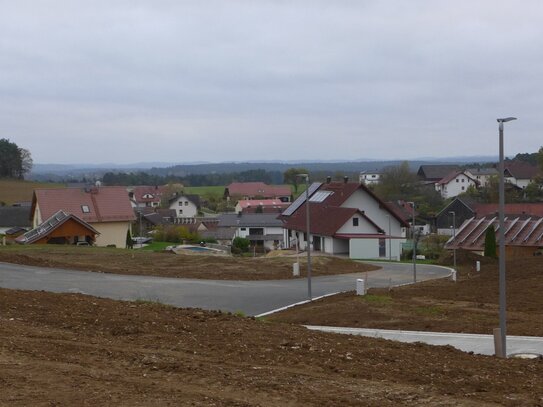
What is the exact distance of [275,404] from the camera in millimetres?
7211

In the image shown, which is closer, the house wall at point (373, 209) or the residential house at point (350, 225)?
the residential house at point (350, 225)

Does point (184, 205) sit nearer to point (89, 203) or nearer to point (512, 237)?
A: point (89, 203)

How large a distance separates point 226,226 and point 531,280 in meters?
60.2

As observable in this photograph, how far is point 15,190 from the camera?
10406 cm

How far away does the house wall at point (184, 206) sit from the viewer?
408 feet

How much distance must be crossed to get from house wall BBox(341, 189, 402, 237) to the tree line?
82597 millimetres

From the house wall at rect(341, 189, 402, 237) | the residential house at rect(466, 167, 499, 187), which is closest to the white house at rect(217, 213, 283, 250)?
the house wall at rect(341, 189, 402, 237)

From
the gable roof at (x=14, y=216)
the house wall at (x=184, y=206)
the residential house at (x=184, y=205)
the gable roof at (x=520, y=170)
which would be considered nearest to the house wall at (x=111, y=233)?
the gable roof at (x=14, y=216)

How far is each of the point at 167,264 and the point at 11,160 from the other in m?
96.2

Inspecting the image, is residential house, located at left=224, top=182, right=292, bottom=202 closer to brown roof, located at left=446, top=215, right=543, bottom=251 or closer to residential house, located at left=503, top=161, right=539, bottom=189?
residential house, located at left=503, top=161, right=539, bottom=189

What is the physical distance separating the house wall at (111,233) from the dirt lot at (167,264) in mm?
12606

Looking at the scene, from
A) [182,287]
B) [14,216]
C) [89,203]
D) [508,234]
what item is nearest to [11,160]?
[14,216]

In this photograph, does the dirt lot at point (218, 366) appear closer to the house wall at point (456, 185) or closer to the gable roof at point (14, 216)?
the gable roof at point (14, 216)

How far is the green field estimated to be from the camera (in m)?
95.9
